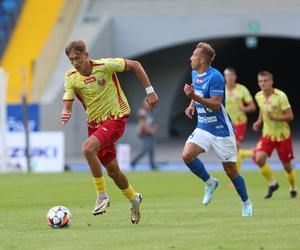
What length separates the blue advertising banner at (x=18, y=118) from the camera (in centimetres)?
3080

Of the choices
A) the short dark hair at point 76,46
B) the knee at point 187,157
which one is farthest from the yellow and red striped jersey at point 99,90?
the knee at point 187,157

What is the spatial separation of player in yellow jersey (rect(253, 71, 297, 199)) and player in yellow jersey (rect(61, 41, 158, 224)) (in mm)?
5711

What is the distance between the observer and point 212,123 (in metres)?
13.7

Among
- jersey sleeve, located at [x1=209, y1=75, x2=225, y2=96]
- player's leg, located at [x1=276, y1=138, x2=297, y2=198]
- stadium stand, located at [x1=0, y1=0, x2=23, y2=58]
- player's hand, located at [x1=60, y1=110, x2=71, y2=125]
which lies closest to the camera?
player's hand, located at [x1=60, y1=110, x2=71, y2=125]

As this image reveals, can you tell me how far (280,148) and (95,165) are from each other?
21.5 feet

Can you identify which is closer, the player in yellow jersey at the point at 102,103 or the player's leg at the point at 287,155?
the player in yellow jersey at the point at 102,103

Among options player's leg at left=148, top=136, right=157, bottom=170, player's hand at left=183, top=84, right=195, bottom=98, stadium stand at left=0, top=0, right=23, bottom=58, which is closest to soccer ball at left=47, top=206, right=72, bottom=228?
player's hand at left=183, top=84, right=195, bottom=98

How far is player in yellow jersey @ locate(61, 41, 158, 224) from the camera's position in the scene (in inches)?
482

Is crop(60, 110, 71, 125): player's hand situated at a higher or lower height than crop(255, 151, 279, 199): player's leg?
higher

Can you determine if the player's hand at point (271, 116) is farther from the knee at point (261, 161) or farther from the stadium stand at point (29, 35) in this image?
the stadium stand at point (29, 35)

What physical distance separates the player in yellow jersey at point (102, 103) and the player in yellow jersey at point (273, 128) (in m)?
5.71

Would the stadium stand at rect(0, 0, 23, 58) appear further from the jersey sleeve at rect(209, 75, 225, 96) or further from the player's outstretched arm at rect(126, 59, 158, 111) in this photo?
the player's outstretched arm at rect(126, 59, 158, 111)

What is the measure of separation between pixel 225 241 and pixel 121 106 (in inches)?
119

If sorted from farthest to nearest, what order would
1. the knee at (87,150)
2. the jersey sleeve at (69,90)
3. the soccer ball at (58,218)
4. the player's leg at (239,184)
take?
1. the player's leg at (239,184)
2. the jersey sleeve at (69,90)
3. the knee at (87,150)
4. the soccer ball at (58,218)
